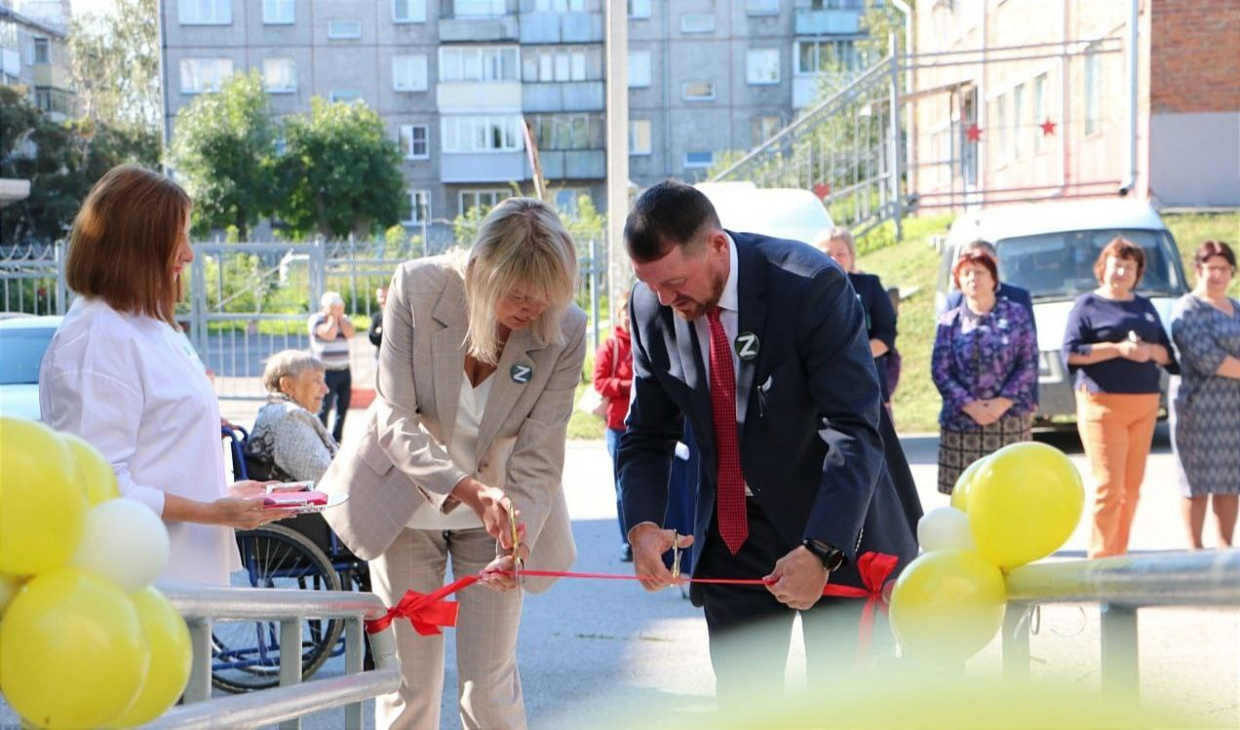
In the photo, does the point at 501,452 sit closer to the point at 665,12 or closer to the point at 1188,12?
the point at 1188,12

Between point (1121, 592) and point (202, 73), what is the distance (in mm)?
58310

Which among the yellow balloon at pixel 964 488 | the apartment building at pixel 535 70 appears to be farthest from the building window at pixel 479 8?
the yellow balloon at pixel 964 488

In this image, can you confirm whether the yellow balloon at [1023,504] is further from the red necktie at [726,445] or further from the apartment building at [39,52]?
the apartment building at [39,52]

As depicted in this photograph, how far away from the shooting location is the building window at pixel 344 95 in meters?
57.4

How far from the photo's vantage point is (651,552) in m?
3.85

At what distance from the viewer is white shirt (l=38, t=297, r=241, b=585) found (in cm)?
343

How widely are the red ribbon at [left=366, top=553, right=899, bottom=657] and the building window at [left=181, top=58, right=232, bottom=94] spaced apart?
181ft

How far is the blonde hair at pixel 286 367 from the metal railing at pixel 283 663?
415cm

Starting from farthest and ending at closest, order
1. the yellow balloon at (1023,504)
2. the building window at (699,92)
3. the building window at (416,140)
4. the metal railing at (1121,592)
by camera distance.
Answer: the building window at (699,92) → the building window at (416,140) → the yellow balloon at (1023,504) → the metal railing at (1121,592)

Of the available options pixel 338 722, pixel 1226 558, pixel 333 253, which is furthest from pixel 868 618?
pixel 333 253

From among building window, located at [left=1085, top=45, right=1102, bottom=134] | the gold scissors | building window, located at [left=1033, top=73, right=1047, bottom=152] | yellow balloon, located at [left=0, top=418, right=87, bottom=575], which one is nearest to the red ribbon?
the gold scissors

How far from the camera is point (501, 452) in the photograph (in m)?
4.24

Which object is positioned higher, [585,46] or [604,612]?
[585,46]

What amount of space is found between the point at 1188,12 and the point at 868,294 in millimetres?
15525
